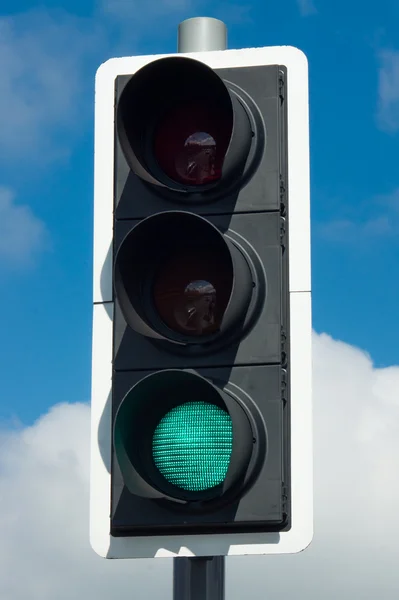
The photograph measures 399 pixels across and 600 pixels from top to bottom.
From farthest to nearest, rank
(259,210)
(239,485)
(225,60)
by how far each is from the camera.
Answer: (225,60)
(259,210)
(239,485)

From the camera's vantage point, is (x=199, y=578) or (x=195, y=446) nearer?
(x=195, y=446)

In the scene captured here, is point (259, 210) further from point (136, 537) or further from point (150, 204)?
point (136, 537)

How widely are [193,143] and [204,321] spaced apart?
0.70m

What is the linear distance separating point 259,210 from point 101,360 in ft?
2.71

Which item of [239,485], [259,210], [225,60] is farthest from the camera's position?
[225,60]

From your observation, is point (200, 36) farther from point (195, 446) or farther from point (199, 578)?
point (199, 578)

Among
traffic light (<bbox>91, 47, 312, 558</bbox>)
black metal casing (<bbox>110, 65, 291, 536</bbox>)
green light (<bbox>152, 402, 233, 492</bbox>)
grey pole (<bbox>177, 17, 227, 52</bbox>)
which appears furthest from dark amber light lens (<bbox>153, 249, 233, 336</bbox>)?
grey pole (<bbox>177, 17, 227, 52</bbox>)

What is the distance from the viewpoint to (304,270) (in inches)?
180

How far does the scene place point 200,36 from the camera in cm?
520

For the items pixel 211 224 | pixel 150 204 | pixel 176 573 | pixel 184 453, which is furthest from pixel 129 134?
pixel 176 573

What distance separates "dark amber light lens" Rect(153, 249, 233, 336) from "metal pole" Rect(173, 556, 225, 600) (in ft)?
2.62

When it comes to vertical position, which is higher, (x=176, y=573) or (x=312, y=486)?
(x=312, y=486)

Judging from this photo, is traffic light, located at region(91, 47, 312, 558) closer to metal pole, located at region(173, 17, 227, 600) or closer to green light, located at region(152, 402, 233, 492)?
green light, located at region(152, 402, 233, 492)

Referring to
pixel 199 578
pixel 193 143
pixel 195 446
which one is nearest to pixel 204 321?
pixel 195 446
